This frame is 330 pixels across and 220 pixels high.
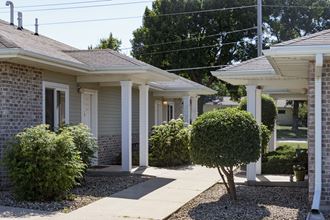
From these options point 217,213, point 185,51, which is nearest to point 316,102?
point 217,213

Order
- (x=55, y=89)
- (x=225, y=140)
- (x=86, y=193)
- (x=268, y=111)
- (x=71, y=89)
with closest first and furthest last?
(x=225, y=140) → (x=86, y=193) → (x=55, y=89) → (x=71, y=89) → (x=268, y=111)

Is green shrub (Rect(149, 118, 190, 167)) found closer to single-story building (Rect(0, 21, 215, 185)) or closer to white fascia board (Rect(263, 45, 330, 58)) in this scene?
single-story building (Rect(0, 21, 215, 185))

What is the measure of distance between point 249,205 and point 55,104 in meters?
6.08

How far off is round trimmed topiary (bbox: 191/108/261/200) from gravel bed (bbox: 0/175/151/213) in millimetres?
2442

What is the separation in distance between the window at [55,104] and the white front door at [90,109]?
49.7 inches

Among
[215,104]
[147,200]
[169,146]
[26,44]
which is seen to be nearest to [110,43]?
[215,104]

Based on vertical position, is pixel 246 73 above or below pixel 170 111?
above

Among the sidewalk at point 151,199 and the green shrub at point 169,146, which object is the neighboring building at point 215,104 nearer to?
the green shrub at point 169,146

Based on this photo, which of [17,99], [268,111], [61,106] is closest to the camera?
[17,99]

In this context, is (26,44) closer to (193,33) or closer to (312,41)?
(312,41)

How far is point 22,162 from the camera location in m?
9.51

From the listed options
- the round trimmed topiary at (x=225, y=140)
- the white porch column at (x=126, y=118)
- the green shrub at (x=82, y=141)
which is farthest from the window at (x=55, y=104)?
the round trimmed topiary at (x=225, y=140)

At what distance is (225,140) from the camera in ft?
30.0

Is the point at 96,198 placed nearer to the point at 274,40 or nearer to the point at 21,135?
the point at 21,135
